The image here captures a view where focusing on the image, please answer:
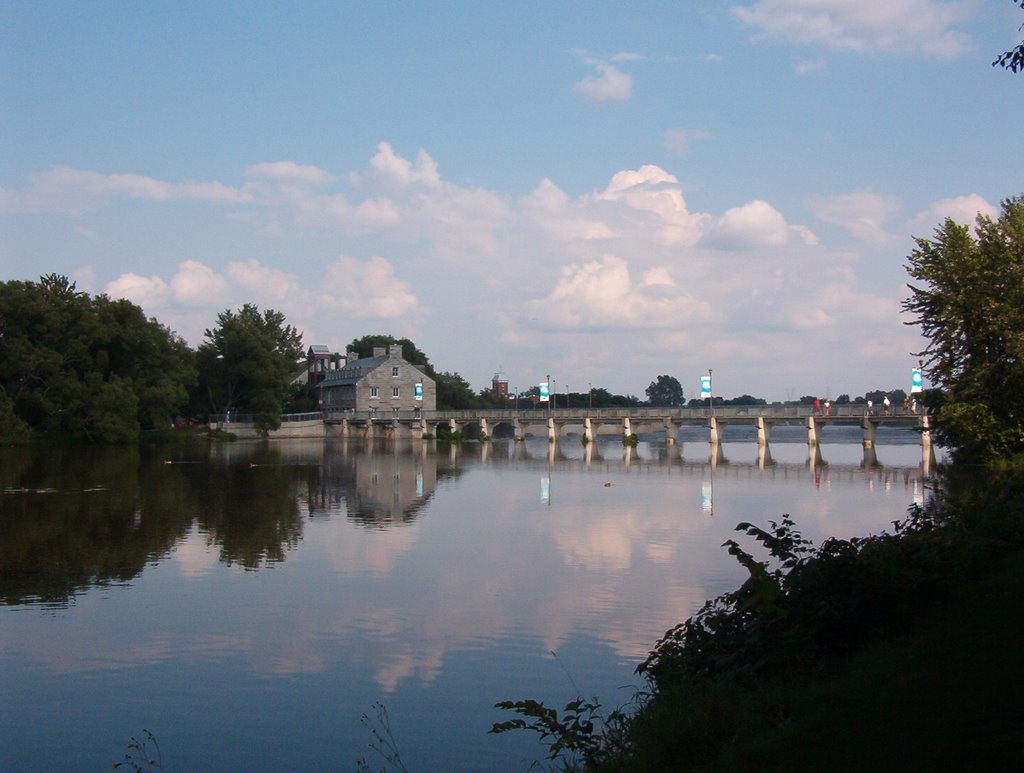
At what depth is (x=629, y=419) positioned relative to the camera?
89750 millimetres

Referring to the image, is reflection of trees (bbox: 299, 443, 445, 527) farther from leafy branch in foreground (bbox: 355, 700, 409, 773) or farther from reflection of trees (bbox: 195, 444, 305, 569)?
leafy branch in foreground (bbox: 355, 700, 409, 773)

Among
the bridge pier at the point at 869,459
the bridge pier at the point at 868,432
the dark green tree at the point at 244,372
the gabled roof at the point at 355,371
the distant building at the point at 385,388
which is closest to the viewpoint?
the bridge pier at the point at 869,459

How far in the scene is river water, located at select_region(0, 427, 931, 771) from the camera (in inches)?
450

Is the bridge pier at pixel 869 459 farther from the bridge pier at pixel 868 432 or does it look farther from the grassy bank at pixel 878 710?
the grassy bank at pixel 878 710

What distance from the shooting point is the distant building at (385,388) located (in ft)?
354

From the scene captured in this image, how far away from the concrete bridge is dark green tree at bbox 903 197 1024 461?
79.9 ft

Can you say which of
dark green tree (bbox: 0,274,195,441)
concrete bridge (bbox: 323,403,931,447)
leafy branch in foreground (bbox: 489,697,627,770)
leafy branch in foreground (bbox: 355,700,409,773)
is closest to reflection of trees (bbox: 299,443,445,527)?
dark green tree (bbox: 0,274,195,441)

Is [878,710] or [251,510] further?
[251,510]

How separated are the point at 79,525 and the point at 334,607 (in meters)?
14.0

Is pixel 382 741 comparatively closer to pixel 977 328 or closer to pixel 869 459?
pixel 977 328

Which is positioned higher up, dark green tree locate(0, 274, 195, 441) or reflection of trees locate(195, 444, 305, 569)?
dark green tree locate(0, 274, 195, 441)

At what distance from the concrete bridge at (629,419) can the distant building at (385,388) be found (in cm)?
228

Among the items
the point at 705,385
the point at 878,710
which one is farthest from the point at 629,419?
the point at 878,710

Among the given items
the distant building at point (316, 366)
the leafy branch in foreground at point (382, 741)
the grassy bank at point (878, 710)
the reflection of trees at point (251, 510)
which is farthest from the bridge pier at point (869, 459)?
the distant building at point (316, 366)
